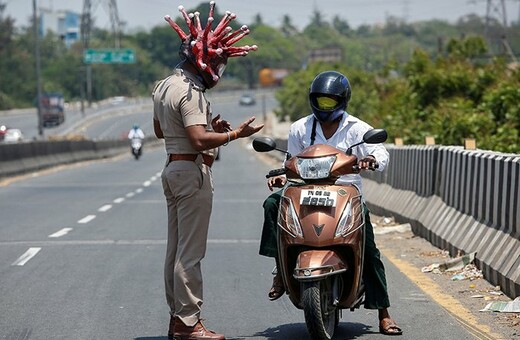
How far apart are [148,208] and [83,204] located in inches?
67.8

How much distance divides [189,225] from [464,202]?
5187 millimetres

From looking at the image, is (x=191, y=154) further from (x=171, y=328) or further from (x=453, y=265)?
(x=453, y=265)

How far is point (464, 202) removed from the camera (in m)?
12.4

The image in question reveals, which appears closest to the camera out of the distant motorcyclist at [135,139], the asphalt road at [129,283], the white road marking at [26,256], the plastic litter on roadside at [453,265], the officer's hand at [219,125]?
the officer's hand at [219,125]

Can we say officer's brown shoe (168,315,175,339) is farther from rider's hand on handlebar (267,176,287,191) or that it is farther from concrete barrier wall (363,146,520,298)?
concrete barrier wall (363,146,520,298)

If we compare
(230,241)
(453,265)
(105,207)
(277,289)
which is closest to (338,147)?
(277,289)

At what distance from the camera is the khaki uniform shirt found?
770 cm

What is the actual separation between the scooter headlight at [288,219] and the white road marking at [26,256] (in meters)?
5.38

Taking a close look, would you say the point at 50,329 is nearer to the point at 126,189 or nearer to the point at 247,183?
the point at 126,189

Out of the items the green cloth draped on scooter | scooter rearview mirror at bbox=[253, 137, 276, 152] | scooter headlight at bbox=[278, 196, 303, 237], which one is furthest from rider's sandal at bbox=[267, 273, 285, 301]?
scooter rearview mirror at bbox=[253, 137, 276, 152]

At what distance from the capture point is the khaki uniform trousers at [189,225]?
7840 mm

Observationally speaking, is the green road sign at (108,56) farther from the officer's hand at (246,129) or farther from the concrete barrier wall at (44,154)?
the officer's hand at (246,129)

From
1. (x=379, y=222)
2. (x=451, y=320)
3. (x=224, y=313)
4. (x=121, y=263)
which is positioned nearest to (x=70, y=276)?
(x=121, y=263)

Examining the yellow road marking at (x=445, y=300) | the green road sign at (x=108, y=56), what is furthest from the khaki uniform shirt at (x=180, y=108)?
the green road sign at (x=108, y=56)
